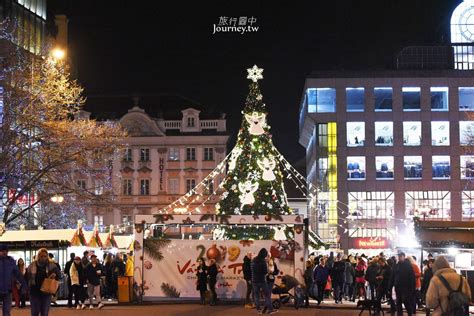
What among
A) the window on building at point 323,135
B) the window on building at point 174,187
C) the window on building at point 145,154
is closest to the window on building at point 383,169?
the window on building at point 323,135

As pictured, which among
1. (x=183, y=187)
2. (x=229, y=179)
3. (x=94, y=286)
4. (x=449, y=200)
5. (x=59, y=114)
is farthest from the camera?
(x=183, y=187)

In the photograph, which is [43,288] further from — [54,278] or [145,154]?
[145,154]

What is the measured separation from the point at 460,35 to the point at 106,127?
5644 centimetres

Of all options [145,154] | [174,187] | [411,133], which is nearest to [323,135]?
[411,133]

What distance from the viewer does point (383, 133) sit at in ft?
263

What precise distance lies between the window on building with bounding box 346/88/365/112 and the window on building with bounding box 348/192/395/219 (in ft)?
25.9

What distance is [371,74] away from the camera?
265 feet

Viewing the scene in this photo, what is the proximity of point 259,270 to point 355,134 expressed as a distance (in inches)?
2309

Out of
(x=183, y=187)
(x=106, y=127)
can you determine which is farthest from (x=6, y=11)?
(x=183, y=187)

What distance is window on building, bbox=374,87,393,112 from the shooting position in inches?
3177

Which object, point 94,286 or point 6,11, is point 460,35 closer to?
point 6,11

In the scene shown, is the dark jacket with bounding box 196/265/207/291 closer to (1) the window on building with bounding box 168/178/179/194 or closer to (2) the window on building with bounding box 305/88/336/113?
(2) the window on building with bounding box 305/88/336/113

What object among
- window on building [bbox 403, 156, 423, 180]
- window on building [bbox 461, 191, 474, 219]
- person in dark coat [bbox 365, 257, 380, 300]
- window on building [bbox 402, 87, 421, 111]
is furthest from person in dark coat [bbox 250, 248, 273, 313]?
window on building [bbox 402, 87, 421, 111]

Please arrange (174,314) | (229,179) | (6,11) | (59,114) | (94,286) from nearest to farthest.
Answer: (174,314) < (94,286) < (59,114) < (229,179) < (6,11)
